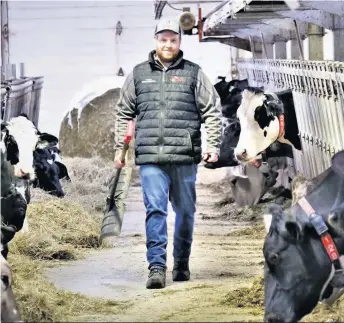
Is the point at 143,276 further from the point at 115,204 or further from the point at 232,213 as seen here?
the point at 232,213

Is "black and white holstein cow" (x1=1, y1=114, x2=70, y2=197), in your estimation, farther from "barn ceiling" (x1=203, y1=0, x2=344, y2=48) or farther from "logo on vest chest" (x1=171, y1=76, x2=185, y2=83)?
"barn ceiling" (x1=203, y1=0, x2=344, y2=48)

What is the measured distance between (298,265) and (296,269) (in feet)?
0.08

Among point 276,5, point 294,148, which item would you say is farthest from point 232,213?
point 276,5

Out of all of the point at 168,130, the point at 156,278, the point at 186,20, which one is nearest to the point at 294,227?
the point at 156,278

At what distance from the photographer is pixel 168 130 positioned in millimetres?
8312

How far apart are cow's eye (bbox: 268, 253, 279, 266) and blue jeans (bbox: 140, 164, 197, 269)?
2218 millimetres

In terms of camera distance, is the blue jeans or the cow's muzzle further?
the blue jeans

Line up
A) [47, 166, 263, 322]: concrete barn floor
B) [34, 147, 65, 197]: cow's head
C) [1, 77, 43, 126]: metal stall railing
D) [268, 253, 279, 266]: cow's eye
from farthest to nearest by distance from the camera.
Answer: [34, 147, 65, 197]: cow's head, [1, 77, 43, 126]: metal stall railing, [47, 166, 263, 322]: concrete barn floor, [268, 253, 279, 266]: cow's eye

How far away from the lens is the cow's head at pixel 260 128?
11.6 meters

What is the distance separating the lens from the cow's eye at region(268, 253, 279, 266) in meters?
6.18

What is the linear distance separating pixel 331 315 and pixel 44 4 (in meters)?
18.1

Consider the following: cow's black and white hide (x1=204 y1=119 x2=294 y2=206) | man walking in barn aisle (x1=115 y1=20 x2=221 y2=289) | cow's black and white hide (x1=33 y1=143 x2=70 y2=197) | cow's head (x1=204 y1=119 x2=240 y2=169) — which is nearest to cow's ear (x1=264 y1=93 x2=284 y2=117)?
cow's black and white hide (x1=204 y1=119 x2=294 y2=206)

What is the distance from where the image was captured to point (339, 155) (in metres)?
6.80

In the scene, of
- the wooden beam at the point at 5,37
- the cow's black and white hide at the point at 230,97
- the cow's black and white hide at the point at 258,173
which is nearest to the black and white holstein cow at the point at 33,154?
the cow's black and white hide at the point at 258,173
